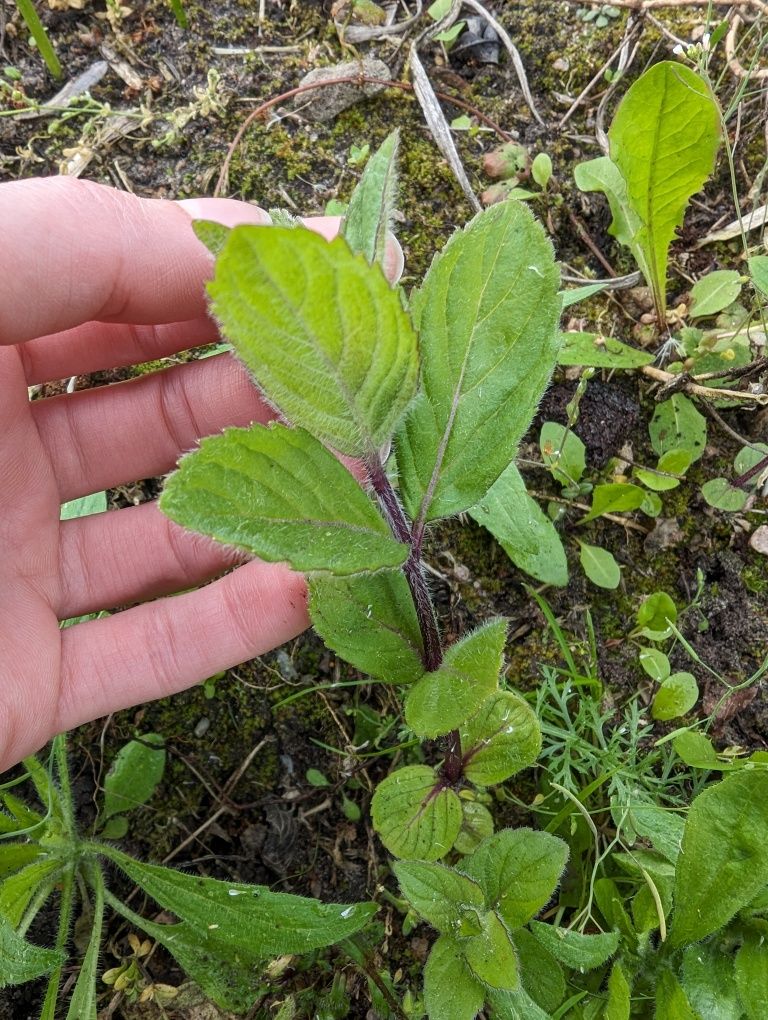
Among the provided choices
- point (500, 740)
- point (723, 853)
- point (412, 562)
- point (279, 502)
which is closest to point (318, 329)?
point (279, 502)

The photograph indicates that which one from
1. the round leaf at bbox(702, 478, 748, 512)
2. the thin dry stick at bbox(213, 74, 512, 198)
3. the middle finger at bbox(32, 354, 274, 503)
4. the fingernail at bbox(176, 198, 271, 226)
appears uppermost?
the thin dry stick at bbox(213, 74, 512, 198)

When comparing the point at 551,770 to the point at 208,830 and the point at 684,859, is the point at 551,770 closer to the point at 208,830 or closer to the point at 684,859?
the point at 684,859

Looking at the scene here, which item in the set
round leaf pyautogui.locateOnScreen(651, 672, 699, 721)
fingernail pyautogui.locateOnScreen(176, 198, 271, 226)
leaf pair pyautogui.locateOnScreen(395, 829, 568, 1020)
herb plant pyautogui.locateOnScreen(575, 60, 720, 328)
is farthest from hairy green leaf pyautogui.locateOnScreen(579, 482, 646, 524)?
fingernail pyautogui.locateOnScreen(176, 198, 271, 226)

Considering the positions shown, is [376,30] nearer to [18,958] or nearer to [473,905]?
[473,905]

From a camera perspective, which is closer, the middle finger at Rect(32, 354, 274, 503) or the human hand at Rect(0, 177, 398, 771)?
the human hand at Rect(0, 177, 398, 771)

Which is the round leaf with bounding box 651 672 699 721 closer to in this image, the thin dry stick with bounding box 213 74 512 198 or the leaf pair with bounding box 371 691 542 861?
the leaf pair with bounding box 371 691 542 861

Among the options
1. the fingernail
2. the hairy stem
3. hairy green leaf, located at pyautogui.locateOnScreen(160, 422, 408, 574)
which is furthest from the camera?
the fingernail

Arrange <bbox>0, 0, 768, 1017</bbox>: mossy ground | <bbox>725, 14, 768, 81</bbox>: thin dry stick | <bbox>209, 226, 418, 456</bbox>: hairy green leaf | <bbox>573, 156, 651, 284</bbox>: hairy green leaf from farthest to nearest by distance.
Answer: <bbox>725, 14, 768, 81</bbox>: thin dry stick, <bbox>573, 156, 651, 284</bbox>: hairy green leaf, <bbox>0, 0, 768, 1017</bbox>: mossy ground, <bbox>209, 226, 418, 456</bbox>: hairy green leaf

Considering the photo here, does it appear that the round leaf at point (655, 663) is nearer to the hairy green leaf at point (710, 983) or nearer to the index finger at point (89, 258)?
the hairy green leaf at point (710, 983)
